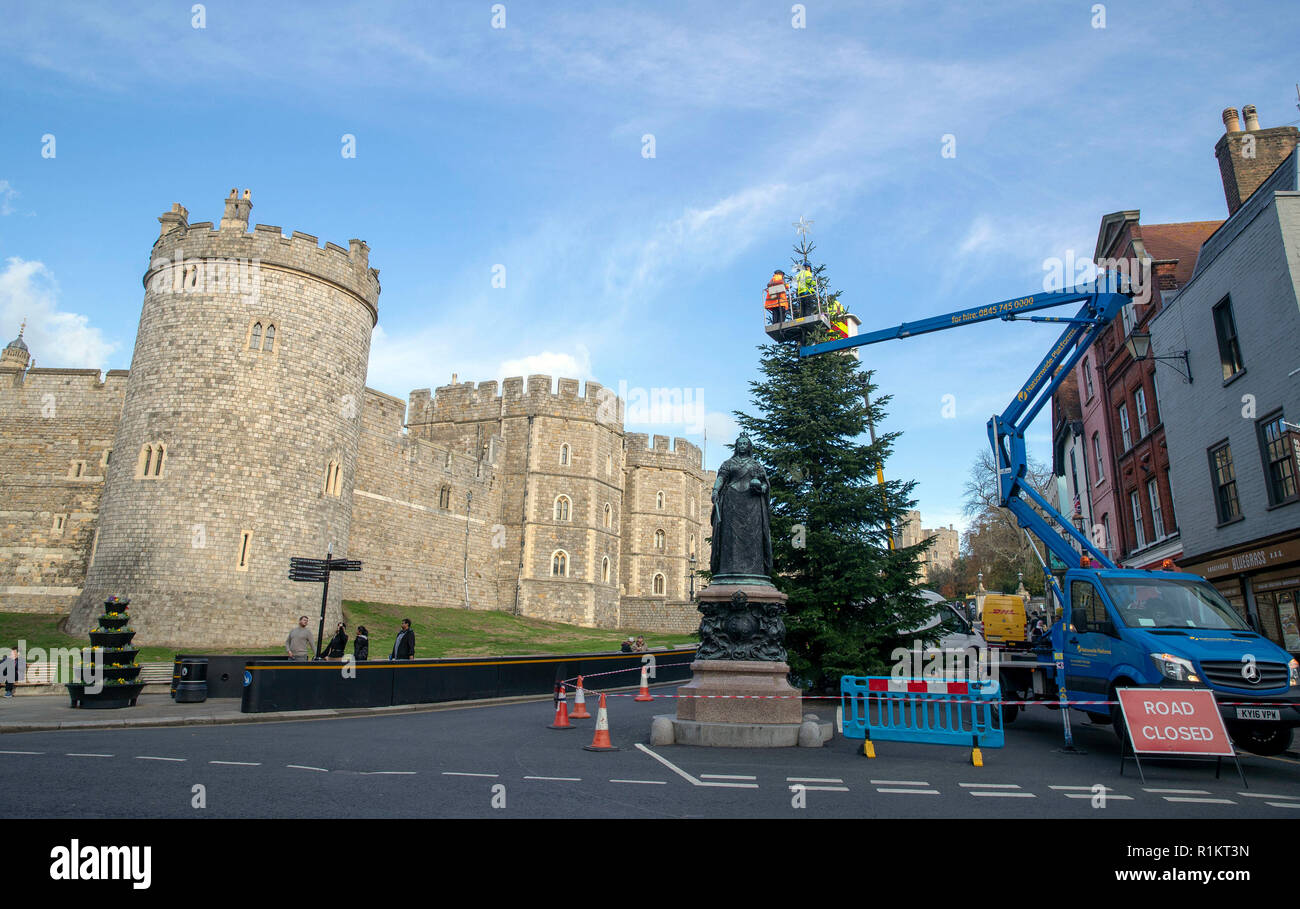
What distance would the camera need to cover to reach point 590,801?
6.56 meters

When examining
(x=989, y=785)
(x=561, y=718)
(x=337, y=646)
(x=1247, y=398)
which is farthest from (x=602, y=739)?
(x=1247, y=398)

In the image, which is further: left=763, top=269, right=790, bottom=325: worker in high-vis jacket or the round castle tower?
left=763, top=269, right=790, bottom=325: worker in high-vis jacket

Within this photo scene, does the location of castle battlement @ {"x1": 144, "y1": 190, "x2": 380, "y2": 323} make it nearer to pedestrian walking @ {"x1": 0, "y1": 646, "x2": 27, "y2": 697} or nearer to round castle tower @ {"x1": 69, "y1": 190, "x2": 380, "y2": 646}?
round castle tower @ {"x1": 69, "y1": 190, "x2": 380, "y2": 646}

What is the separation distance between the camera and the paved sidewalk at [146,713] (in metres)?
11.9

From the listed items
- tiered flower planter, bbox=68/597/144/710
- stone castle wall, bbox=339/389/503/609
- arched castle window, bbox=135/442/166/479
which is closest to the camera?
tiered flower planter, bbox=68/597/144/710

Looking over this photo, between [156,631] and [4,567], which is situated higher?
[4,567]

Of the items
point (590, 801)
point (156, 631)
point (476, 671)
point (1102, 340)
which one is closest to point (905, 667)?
point (476, 671)

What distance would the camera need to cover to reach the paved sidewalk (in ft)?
38.9

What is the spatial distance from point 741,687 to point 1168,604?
5.90m

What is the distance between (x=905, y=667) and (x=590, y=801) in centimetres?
1059

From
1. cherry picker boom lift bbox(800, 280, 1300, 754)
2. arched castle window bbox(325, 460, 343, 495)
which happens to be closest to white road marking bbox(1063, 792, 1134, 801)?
cherry picker boom lift bbox(800, 280, 1300, 754)

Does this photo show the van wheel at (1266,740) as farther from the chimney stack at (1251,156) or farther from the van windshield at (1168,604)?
the chimney stack at (1251,156)

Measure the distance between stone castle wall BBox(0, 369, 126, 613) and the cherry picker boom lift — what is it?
103ft
